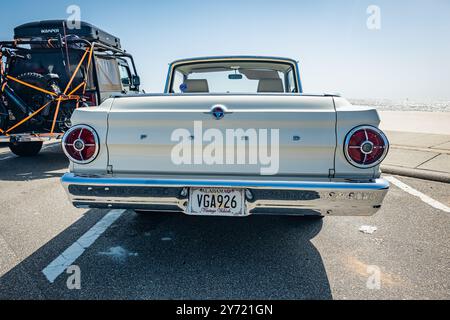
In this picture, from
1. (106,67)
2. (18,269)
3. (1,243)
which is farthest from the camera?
(106,67)

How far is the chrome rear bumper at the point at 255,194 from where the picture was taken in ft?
6.91

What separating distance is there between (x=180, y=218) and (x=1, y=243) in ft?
5.63

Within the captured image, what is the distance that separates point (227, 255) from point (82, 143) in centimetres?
150

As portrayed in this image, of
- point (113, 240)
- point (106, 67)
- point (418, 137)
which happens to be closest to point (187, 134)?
point (113, 240)

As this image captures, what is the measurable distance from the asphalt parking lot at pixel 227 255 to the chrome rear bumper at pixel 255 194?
53cm

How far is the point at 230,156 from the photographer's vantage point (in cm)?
226

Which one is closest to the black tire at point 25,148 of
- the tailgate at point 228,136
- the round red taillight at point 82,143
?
the round red taillight at point 82,143

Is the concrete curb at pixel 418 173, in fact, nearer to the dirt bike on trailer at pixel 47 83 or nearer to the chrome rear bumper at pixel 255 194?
the chrome rear bumper at pixel 255 194

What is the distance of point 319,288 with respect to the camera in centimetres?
220

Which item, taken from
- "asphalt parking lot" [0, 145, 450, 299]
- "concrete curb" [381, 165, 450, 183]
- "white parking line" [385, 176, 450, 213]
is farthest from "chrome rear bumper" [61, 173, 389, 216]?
"concrete curb" [381, 165, 450, 183]

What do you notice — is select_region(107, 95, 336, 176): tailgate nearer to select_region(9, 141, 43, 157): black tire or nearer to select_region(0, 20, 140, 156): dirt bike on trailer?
select_region(0, 20, 140, 156): dirt bike on trailer

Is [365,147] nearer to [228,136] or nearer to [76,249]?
[228,136]
